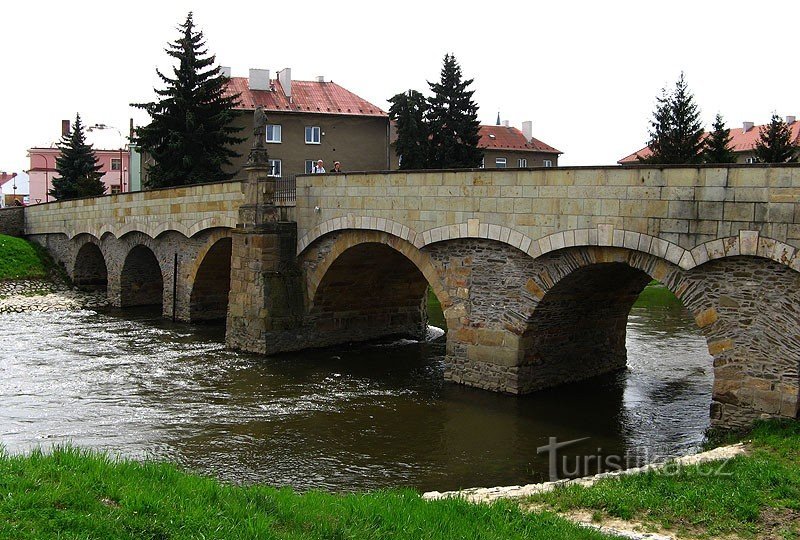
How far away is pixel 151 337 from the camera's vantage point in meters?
23.8

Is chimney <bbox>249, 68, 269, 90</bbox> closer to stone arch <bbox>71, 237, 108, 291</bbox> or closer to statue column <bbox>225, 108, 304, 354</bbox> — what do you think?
stone arch <bbox>71, 237, 108, 291</bbox>

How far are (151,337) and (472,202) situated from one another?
39.6ft

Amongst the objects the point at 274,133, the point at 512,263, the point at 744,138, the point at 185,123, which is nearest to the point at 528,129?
the point at 744,138

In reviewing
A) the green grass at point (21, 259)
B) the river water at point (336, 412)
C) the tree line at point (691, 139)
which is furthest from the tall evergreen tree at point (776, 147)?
the green grass at point (21, 259)

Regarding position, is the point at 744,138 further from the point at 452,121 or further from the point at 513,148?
the point at 452,121

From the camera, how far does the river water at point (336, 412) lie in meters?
12.2

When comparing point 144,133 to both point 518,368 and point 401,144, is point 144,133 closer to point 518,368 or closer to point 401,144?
point 401,144

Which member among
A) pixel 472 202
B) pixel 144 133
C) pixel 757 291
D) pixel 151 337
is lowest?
pixel 151 337

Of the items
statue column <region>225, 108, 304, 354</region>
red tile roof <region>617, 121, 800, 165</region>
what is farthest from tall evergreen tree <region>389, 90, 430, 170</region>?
statue column <region>225, 108, 304, 354</region>

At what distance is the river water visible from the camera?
12227mm

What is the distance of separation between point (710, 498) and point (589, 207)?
22.7 feet

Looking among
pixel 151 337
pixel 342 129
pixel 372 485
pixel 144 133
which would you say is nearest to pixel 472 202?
pixel 372 485

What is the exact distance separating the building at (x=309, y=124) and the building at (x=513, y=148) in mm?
10962

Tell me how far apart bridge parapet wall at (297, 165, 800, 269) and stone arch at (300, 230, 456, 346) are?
0.59 metres
